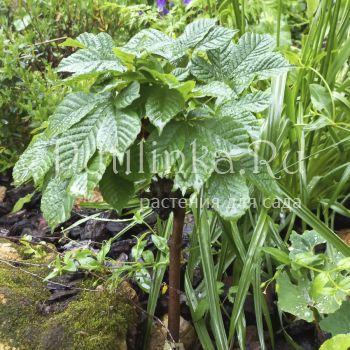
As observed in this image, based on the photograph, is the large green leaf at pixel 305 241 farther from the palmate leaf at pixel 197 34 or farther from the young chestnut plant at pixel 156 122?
the palmate leaf at pixel 197 34

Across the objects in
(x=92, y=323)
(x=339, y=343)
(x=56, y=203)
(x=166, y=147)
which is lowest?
(x=92, y=323)

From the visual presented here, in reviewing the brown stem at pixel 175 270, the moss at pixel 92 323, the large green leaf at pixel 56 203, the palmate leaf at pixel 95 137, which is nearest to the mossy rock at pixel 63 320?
the moss at pixel 92 323

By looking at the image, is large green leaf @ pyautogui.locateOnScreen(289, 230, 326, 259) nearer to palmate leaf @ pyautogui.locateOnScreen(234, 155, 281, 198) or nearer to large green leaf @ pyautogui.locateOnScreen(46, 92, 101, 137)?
palmate leaf @ pyautogui.locateOnScreen(234, 155, 281, 198)

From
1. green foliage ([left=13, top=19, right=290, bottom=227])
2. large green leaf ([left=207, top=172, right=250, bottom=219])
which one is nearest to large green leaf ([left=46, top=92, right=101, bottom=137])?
green foliage ([left=13, top=19, right=290, bottom=227])

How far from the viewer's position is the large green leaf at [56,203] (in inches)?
33.9

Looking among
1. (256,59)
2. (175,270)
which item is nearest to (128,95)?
(256,59)

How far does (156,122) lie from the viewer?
2.50ft

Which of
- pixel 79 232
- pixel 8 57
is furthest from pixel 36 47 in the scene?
pixel 79 232

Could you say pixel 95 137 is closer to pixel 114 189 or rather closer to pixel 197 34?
pixel 114 189

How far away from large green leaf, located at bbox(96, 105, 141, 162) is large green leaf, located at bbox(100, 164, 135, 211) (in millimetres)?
110

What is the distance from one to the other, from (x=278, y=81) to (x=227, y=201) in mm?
761

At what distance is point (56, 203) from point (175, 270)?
1.17 ft

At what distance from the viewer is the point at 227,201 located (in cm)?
80

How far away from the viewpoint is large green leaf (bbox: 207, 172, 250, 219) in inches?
31.0
